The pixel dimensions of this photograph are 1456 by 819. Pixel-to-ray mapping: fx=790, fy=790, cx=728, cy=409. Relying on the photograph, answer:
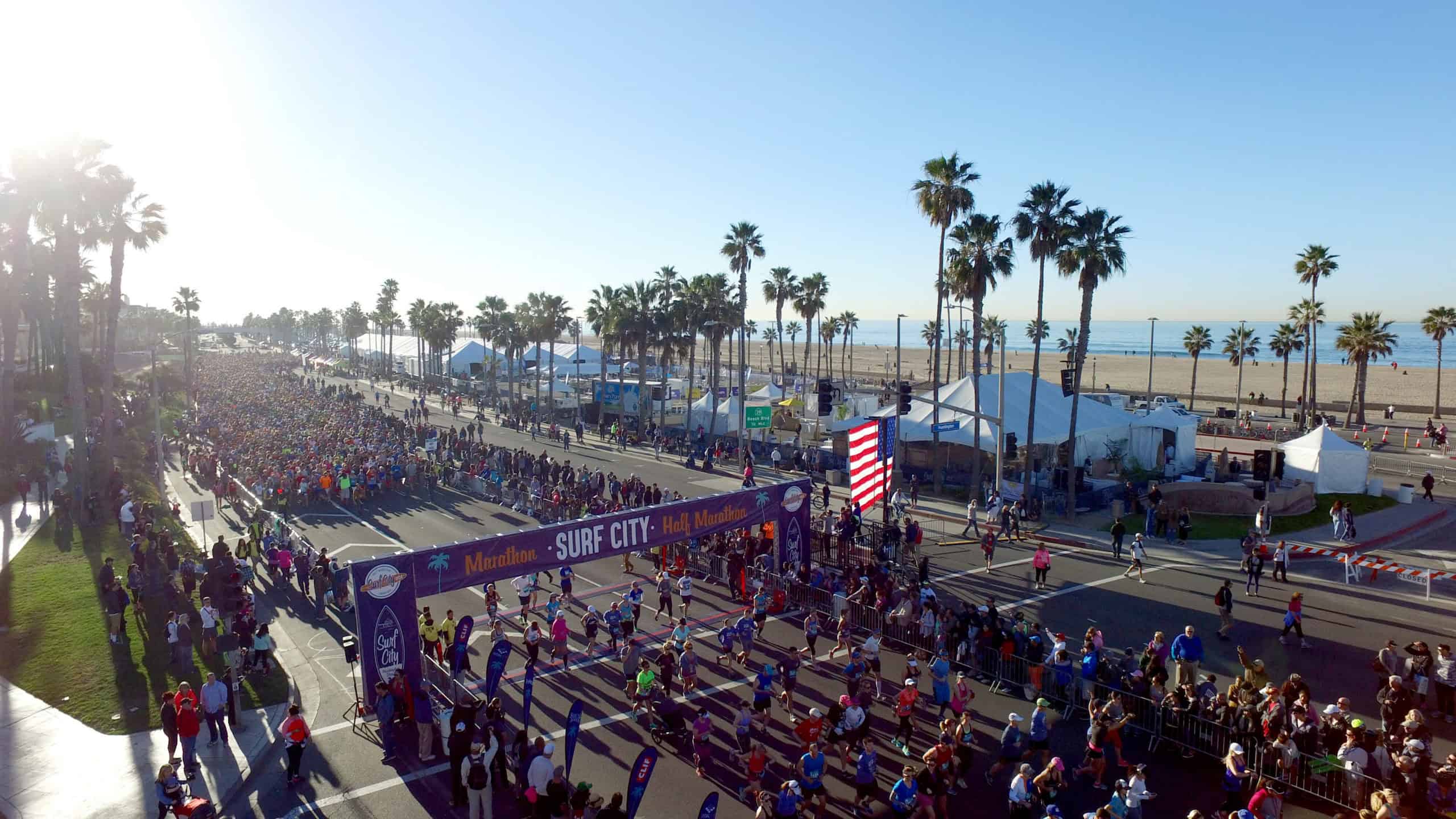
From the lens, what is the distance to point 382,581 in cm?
1523

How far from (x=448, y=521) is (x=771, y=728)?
67.2 ft

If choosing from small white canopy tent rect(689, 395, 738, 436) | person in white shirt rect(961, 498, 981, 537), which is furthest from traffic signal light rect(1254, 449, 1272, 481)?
small white canopy tent rect(689, 395, 738, 436)

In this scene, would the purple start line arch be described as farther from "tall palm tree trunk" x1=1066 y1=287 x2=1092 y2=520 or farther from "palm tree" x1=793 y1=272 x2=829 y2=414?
"palm tree" x1=793 y1=272 x2=829 y2=414

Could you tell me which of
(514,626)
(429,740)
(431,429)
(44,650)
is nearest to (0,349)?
(431,429)

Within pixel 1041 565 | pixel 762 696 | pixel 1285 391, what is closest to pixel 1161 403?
pixel 1285 391

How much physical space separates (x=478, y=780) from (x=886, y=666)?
9491 millimetres

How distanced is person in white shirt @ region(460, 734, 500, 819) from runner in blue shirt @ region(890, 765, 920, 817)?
4842 millimetres

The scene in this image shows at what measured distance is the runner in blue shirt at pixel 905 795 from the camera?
34.6ft

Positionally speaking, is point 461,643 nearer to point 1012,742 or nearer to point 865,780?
point 865,780

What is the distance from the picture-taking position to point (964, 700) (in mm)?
13875

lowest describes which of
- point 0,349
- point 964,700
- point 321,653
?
point 321,653

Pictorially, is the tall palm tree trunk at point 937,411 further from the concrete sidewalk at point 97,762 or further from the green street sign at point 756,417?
the concrete sidewalk at point 97,762

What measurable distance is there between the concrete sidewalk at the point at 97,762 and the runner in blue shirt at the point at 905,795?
1015 centimetres

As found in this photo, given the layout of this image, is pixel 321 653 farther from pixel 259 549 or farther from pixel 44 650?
pixel 259 549
